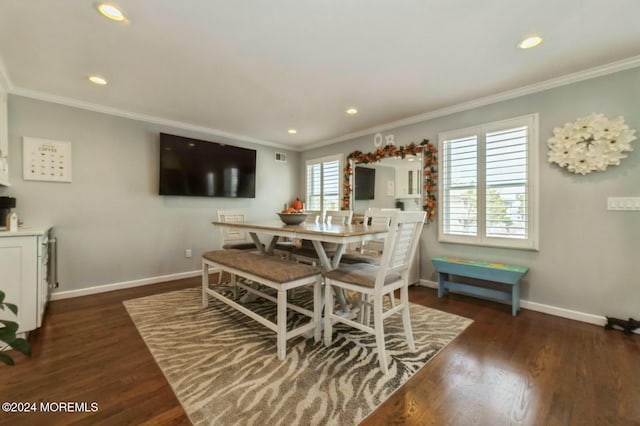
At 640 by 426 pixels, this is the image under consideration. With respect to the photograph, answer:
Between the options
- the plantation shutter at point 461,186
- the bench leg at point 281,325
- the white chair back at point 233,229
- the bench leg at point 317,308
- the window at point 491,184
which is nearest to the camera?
the bench leg at point 281,325

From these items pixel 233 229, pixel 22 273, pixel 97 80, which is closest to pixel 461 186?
pixel 233 229

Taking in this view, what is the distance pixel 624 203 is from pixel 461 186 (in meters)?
1.41

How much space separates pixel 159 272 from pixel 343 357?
128 inches

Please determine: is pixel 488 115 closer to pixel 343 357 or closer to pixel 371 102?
pixel 371 102

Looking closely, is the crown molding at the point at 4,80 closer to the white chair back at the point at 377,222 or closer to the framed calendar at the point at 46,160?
the framed calendar at the point at 46,160

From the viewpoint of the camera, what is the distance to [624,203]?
2527mm

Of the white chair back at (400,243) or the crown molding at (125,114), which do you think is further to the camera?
the crown molding at (125,114)

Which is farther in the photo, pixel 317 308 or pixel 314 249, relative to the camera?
pixel 314 249

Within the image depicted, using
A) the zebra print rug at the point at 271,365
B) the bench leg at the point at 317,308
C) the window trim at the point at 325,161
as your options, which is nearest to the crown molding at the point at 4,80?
the zebra print rug at the point at 271,365

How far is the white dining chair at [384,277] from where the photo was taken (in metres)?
1.90

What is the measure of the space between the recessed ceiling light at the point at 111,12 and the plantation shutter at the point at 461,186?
11.5 ft

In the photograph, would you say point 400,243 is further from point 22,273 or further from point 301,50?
point 22,273

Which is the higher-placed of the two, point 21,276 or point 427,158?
point 427,158

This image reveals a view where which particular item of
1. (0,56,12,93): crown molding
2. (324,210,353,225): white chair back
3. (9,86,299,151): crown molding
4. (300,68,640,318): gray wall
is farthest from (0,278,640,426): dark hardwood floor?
(9,86,299,151): crown molding
